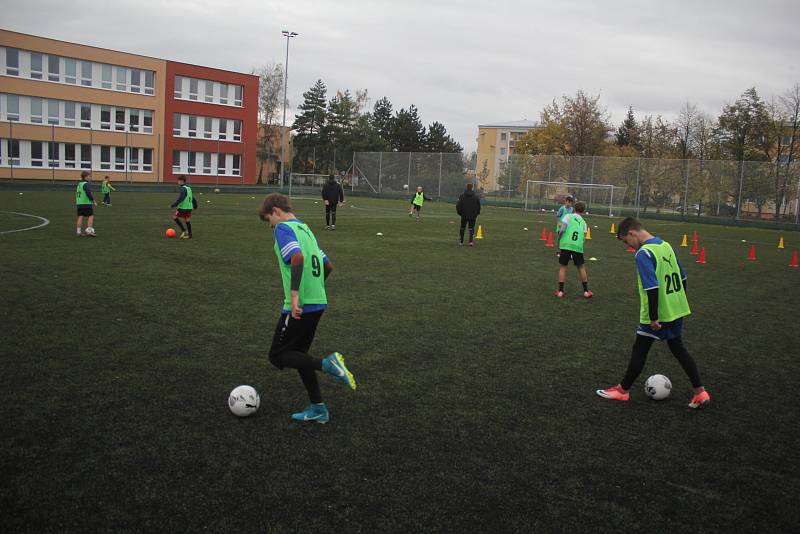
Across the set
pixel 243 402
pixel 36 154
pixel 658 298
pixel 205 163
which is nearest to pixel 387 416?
pixel 243 402

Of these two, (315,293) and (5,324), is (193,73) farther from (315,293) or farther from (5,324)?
(315,293)

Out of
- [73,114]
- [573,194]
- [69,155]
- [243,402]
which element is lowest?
[243,402]

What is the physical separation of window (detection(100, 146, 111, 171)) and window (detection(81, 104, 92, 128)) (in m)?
1.99

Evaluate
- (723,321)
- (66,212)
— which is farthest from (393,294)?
(66,212)

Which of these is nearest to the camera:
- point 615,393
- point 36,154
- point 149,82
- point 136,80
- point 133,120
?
point 615,393

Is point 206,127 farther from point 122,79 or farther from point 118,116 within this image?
point 122,79

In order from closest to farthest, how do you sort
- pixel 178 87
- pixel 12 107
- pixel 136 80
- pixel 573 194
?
pixel 573 194 < pixel 12 107 < pixel 136 80 < pixel 178 87

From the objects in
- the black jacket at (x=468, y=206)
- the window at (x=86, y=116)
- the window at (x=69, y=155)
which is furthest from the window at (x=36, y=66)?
the black jacket at (x=468, y=206)

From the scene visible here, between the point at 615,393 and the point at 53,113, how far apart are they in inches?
2058

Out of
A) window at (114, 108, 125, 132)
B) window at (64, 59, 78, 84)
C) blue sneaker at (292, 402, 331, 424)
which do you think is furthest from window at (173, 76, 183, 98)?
blue sneaker at (292, 402, 331, 424)

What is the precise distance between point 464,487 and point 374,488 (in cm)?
61

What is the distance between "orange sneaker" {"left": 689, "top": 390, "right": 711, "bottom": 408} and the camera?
6.11m

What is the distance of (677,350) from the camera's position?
20.1 feet

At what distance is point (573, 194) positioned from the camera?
4353 cm
